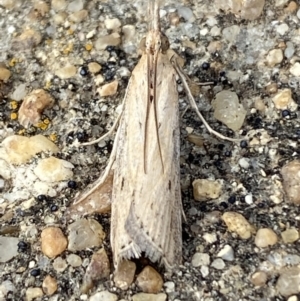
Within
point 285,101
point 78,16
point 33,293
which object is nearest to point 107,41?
A: point 78,16

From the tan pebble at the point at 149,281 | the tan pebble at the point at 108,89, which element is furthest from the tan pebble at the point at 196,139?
the tan pebble at the point at 149,281

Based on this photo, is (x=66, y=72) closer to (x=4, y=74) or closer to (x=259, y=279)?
(x=4, y=74)

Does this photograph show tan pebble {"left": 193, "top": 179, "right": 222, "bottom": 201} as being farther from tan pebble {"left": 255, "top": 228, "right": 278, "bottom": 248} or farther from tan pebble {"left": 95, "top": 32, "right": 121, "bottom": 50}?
tan pebble {"left": 95, "top": 32, "right": 121, "bottom": 50}

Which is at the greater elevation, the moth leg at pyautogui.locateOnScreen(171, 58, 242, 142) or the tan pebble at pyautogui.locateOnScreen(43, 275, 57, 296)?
the moth leg at pyautogui.locateOnScreen(171, 58, 242, 142)

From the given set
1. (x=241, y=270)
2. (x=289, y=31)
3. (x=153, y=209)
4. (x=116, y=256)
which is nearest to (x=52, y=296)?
(x=116, y=256)

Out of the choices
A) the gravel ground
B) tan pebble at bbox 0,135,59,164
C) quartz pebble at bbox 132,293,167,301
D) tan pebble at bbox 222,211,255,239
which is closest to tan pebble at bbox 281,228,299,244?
the gravel ground

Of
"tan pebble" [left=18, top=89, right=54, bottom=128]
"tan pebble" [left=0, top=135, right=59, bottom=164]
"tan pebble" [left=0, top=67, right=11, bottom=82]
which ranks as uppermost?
"tan pebble" [left=0, top=67, right=11, bottom=82]

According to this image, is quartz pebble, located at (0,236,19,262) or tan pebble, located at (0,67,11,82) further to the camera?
tan pebble, located at (0,67,11,82)

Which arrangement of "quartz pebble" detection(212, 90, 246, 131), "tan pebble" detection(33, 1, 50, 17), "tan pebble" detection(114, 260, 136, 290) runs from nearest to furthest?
1. "tan pebble" detection(114, 260, 136, 290)
2. "quartz pebble" detection(212, 90, 246, 131)
3. "tan pebble" detection(33, 1, 50, 17)
